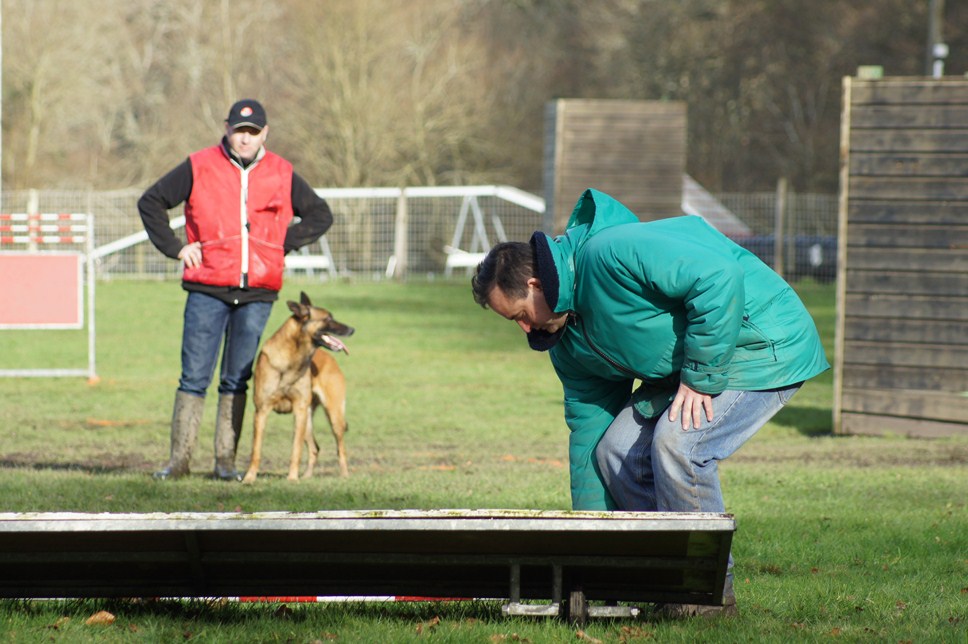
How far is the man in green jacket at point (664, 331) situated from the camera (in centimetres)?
403

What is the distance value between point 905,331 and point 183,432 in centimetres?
669

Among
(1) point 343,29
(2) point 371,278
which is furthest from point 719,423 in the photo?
(1) point 343,29

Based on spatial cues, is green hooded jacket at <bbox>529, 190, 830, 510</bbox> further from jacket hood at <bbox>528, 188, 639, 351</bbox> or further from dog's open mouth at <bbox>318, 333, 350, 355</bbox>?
dog's open mouth at <bbox>318, 333, 350, 355</bbox>

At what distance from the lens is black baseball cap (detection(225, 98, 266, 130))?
7629 mm

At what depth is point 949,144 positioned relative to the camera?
11188mm

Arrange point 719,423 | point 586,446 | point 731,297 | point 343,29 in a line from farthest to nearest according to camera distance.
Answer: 1. point 343,29
2. point 586,446
3. point 719,423
4. point 731,297

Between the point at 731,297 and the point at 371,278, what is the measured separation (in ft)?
94.3

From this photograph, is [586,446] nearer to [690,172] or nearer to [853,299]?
[853,299]

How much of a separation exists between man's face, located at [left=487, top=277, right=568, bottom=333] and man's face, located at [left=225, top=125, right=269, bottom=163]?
3.91 metres

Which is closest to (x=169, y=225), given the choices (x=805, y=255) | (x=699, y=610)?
(x=699, y=610)

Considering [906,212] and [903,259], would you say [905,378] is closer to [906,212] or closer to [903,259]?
[903,259]

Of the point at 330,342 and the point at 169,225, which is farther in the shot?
the point at 330,342

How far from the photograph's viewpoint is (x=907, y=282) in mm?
11445

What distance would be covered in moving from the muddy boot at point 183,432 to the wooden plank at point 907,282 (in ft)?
21.0
